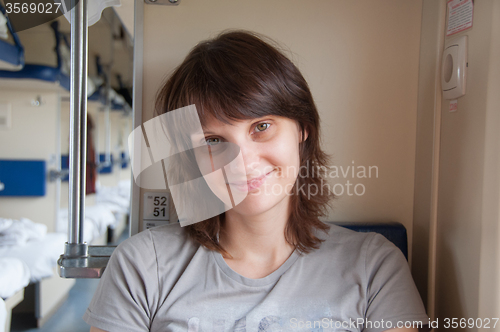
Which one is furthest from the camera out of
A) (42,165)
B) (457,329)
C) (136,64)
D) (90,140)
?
(42,165)

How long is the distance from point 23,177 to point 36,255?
731 mm

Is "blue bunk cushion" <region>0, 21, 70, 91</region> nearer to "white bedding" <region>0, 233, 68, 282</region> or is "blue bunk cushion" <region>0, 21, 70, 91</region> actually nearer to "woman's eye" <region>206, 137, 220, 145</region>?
"white bedding" <region>0, 233, 68, 282</region>

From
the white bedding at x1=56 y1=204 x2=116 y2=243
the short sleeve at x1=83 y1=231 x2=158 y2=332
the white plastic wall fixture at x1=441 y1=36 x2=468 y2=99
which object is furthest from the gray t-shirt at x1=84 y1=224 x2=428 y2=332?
the white bedding at x1=56 y1=204 x2=116 y2=243

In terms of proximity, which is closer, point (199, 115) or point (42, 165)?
point (199, 115)

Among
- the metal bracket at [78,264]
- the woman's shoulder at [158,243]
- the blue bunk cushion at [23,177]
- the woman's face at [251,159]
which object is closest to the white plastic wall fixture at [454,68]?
the woman's face at [251,159]

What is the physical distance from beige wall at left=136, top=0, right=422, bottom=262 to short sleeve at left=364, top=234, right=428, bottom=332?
343 mm

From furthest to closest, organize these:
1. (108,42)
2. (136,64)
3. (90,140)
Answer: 1. (90,140)
2. (108,42)
3. (136,64)

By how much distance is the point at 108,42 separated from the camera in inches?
49.7

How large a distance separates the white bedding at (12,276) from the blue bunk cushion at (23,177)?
26.6 inches

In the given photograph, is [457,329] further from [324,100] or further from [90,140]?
[90,140]

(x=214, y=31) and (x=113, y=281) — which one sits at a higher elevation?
(x=214, y=31)

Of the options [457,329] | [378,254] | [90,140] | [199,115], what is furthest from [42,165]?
[457,329]

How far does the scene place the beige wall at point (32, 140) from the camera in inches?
102

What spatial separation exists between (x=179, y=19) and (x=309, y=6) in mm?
453
